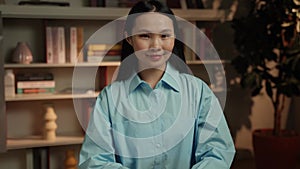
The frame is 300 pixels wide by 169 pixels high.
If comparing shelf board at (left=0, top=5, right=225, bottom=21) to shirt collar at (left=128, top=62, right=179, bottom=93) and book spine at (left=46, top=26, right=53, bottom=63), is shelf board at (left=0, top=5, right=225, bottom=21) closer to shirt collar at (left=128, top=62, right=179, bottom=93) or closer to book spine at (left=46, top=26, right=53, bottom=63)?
book spine at (left=46, top=26, right=53, bottom=63)

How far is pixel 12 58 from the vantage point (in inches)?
97.8

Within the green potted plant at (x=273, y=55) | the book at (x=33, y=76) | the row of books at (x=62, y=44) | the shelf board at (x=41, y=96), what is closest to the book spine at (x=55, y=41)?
the row of books at (x=62, y=44)

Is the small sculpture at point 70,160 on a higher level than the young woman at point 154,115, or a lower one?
lower

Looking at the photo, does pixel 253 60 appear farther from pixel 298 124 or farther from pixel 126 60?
pixel 126 60

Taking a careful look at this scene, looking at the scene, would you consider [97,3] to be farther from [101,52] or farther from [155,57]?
[155,57]

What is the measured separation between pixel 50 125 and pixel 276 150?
149cm

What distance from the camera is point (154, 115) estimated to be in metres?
0.94

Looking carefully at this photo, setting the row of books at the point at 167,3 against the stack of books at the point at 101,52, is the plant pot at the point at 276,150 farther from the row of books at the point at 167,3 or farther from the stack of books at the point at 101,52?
the stack of books at the point at 101,52

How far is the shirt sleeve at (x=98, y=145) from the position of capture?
928 millimetres

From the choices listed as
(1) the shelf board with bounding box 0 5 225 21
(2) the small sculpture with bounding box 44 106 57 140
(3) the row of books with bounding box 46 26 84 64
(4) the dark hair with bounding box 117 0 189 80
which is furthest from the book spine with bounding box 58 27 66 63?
(4) the dark hair with bounding box 117 0 189 80

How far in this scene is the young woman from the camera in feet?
3.03

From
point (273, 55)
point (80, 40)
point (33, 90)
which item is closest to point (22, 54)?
point (33, 90)

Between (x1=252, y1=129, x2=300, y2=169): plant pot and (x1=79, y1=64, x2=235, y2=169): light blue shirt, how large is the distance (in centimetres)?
179

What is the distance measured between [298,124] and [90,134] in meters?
2.62
